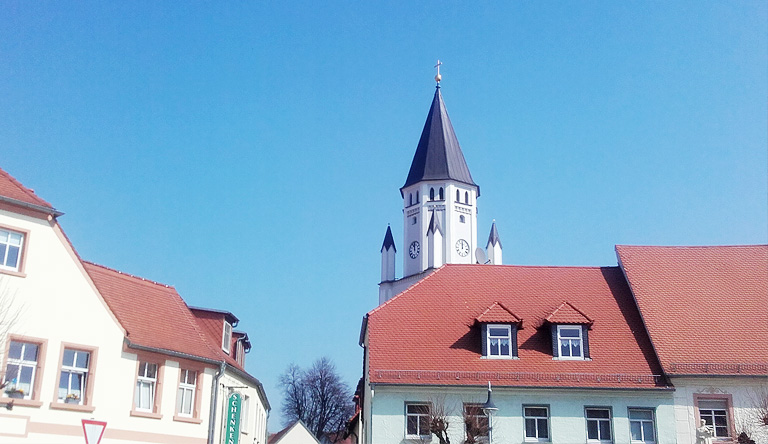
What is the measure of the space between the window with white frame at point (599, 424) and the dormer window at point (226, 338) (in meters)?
13.1

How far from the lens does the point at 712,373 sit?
29094 millimetres

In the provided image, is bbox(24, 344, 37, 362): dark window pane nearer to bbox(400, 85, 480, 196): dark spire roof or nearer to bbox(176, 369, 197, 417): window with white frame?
bbox(176, 369, 197, 417): window with white frame

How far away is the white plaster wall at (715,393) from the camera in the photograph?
2882 cm

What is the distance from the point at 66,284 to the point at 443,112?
82.9 m

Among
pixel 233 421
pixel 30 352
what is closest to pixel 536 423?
pixel 233 421

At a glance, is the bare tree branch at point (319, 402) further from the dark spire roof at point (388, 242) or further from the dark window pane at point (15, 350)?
the dark window pane at point (15, 350)

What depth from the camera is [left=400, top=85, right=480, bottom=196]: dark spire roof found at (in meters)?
99.1

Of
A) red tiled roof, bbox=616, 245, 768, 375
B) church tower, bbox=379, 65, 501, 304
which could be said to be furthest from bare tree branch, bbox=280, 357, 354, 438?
red tiled roof, bbox=616, 245, 768, 375

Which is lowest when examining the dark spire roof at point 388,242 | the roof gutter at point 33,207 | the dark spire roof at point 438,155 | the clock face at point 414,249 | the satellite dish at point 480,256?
the roof gutter at point 33,207

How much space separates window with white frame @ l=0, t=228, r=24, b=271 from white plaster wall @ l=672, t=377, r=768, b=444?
21540 mm

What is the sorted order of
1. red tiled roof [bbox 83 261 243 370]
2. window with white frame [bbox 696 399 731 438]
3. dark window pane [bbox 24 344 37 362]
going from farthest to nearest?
window with white frame [bbox 696 399 731 438] < red tiled roof [bbox 83 261 243 370] < dark window pane [bbox 24 344 37 362]

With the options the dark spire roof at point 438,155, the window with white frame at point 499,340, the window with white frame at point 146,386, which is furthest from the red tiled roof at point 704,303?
the dark spire roof at point 438,155

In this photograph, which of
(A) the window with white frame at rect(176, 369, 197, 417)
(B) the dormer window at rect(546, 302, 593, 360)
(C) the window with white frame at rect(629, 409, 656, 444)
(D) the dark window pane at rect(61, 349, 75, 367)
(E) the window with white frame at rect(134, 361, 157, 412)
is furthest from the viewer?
(B) the dormer window at rect(546, 302, 593, 360)

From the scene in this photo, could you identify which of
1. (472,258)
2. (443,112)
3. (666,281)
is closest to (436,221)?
(472,258)
